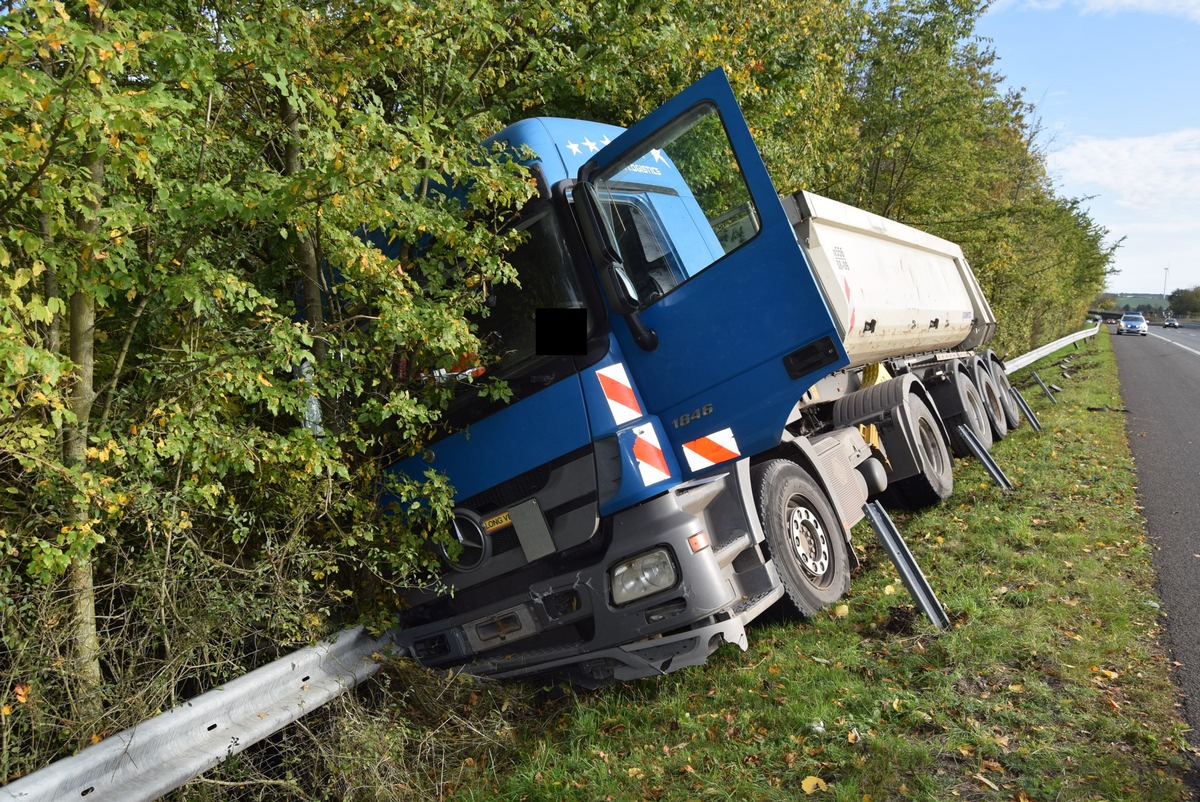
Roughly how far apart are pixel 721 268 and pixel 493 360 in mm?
1227

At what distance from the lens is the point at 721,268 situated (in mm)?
4238

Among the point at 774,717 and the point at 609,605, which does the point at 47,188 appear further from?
the point at 774,717

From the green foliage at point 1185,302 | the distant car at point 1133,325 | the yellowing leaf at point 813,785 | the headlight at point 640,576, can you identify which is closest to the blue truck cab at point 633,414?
the headlight at point 640,576

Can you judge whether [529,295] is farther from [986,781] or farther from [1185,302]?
[1185,302]

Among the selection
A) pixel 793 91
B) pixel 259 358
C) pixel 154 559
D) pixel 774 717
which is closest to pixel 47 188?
pixel 259 358

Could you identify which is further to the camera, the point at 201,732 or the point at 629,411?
the point at 629,411

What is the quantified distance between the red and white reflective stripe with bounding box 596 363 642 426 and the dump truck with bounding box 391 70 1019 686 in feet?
0.04

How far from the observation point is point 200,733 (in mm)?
3398

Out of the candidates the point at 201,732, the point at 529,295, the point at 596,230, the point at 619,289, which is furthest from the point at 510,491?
the point at 201,732

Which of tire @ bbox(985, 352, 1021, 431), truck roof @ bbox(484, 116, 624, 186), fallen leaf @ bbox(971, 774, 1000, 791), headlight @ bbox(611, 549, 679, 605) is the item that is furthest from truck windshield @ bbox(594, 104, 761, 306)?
tire @ bbox(985, 352, 1021, 431)

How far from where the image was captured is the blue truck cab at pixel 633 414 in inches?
161

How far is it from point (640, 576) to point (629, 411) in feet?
2.62

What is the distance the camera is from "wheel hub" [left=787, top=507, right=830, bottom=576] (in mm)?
5172

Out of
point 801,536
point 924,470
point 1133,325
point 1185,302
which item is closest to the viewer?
point 801,536
